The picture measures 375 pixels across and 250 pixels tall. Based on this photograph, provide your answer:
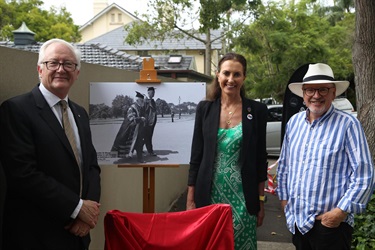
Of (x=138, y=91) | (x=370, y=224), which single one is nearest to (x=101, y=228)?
(x=138, y=91)

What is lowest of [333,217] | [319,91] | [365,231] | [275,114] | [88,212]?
[365,231]

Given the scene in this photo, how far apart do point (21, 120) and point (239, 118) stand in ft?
4.84

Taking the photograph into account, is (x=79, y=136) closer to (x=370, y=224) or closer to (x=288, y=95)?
(x=288, y=95)

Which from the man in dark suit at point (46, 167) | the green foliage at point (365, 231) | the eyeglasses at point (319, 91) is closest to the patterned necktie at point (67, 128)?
the man in dark suit at point (46, 167)

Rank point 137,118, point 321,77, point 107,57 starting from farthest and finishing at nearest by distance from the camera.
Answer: point 107,57 < point 137,118 < point 321,77

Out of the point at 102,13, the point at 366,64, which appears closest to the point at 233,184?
the point at 366,64

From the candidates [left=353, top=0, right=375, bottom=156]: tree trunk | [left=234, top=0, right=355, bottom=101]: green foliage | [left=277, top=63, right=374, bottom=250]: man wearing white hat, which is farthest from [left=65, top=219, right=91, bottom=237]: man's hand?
[left=234, top=0, right=355, bottom=101]: green foliage

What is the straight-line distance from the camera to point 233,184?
10.0ft

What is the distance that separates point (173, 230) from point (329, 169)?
3.50 ft

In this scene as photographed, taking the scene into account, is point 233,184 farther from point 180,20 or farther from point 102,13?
point 102,13

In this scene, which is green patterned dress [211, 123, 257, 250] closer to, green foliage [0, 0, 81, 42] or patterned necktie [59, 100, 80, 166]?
patterned necktie [59, 100, 80, 166]

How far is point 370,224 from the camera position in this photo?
4723 millimetres

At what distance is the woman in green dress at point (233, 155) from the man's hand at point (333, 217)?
0.49 meters

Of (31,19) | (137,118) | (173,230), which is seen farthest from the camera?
(31,19)
